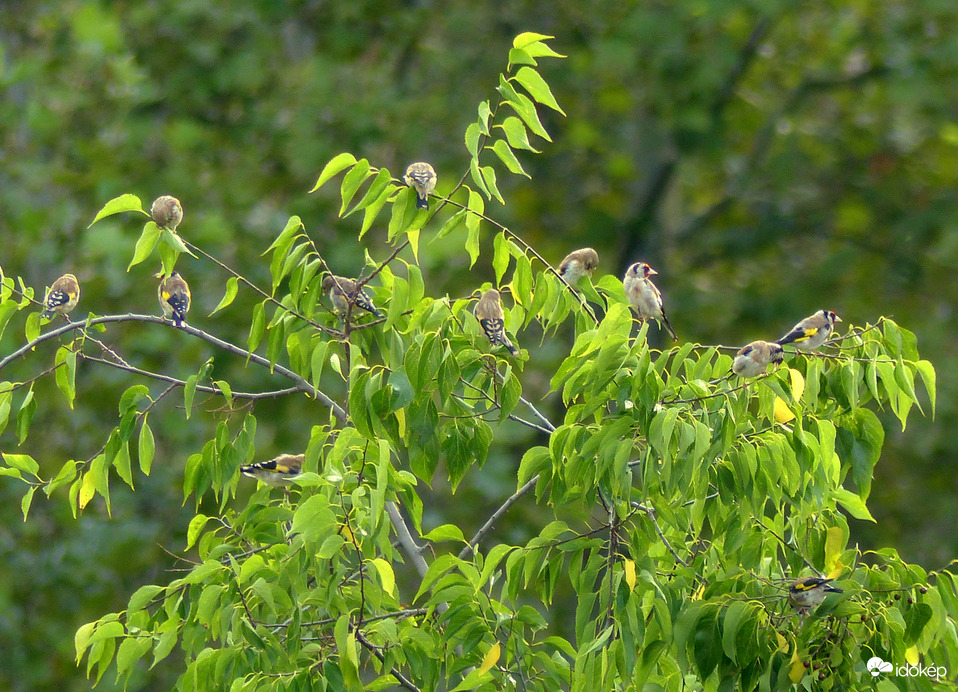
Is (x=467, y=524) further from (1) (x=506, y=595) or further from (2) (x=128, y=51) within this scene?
(1) (x=506, y=595)

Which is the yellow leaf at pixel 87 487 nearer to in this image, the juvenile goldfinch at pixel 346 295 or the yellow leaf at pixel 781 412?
the juvenile goldfinch at pixel 346 295

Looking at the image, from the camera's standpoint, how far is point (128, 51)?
11.0 meters

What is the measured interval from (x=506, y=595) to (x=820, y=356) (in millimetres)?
1170

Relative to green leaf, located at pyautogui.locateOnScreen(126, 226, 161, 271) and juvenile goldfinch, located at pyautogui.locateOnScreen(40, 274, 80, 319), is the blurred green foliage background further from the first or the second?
green leaf, located at pyautogui.locateOnScreen(126, 226, 161, 271)

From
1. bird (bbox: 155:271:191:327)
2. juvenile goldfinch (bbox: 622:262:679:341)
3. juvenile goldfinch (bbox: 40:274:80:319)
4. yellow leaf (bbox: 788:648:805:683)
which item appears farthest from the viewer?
juvenile goldfinch (bbox: 622:262:679:341)

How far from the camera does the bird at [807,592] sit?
3.39 meters

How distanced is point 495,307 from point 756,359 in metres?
0.83

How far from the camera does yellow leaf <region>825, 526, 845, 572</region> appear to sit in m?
3.58

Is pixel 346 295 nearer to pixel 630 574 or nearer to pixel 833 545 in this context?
pixel 630 574

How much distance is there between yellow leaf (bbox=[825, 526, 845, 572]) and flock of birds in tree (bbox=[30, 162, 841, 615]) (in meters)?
0.11

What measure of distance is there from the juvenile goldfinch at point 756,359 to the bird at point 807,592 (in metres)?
0.64

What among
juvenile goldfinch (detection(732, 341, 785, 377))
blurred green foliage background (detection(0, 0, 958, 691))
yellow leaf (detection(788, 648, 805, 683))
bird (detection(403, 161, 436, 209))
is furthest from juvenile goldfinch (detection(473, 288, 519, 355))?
blurred green foliage background (detection(0, 0, 958, 691))

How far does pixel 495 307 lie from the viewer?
→ 3875 millimetres

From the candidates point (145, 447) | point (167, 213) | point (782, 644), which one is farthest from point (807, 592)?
point (167, 213)
